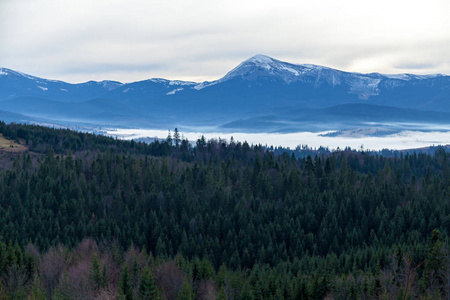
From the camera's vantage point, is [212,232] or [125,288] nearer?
[125,288]

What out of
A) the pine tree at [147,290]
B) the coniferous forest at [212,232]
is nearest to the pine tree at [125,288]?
the coniferous forest at [212,232]

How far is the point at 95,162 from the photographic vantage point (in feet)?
573

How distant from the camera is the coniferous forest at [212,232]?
236 feet

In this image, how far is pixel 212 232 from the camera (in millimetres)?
123812

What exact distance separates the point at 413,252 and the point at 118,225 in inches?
2873

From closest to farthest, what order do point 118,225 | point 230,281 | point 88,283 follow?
point 88,283
point 230,281
point 118,225

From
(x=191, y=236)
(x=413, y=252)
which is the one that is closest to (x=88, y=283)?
(x=191, y=236)

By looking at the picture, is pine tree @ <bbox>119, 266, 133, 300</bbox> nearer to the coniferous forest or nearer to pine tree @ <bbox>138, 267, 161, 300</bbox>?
the coniferous forest

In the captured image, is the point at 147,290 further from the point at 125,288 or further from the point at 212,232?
the point at 212,232

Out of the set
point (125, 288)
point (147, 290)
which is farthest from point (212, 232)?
point (147, 290)

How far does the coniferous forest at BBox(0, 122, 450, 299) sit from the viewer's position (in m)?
72.0

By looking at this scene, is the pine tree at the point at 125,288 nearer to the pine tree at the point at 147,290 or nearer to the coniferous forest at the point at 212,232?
the coniferous forest at the point at 212,232

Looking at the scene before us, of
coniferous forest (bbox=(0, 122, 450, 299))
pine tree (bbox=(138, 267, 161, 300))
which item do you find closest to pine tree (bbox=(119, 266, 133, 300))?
coniferous forest (bbox=(0, 122, 450, 299))

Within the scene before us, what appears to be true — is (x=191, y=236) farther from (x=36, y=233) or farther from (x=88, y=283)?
(x=88, y=283)
